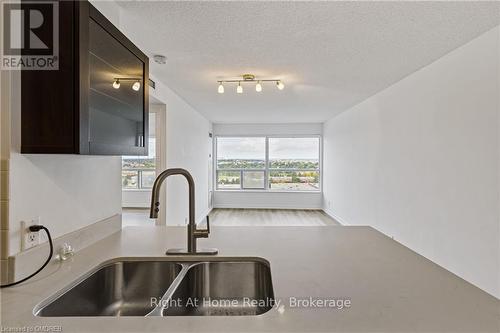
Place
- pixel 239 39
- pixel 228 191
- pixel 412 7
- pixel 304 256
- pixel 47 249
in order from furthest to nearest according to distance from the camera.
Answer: pixel 228 191 < pixel 239 39 < pixel 412 7 < pixel 304 256 < pixel 47 249

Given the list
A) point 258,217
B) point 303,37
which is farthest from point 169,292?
point 258,217

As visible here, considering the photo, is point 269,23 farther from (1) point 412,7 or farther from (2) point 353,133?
(2) point 353,133

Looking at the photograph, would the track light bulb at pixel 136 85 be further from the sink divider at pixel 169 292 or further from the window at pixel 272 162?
the window at pixel 272 162

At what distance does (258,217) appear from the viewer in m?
7.11

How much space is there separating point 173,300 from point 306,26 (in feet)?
6.73

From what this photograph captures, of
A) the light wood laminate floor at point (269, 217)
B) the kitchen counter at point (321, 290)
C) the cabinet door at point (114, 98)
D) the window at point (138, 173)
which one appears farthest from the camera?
the window at point (138, 173)

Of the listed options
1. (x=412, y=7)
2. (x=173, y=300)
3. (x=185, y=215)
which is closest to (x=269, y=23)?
(x=412, y=7)

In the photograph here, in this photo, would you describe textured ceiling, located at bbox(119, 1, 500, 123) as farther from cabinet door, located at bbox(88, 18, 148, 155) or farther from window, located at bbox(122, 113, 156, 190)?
window, located at bbox(122, 113, 156, 190)

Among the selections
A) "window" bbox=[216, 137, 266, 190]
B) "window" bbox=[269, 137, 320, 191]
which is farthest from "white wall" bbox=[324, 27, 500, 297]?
"window" bbox=[216, 137, 266, 190]

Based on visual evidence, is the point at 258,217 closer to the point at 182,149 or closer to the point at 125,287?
the point at 182,149

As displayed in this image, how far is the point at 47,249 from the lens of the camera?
1217 millimetres

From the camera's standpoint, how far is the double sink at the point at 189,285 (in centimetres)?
127
